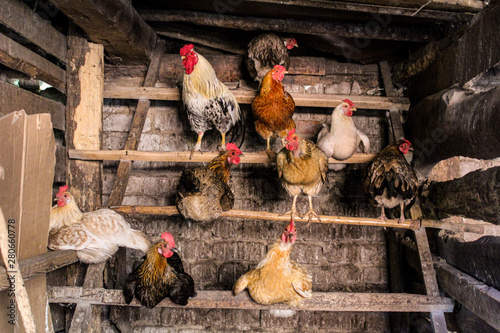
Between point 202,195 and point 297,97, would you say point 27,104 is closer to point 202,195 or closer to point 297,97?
point 202,195

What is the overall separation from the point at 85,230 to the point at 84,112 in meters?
0.78

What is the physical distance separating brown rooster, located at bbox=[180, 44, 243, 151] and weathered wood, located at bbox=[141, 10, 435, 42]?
27 cm

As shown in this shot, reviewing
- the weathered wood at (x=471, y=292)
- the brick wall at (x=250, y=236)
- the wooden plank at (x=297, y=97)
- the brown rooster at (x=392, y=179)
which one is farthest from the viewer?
the brick wall at (x=250, y=236)

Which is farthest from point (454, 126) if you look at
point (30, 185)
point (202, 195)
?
point (30, 185)

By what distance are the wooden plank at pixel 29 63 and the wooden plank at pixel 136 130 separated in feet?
1.60

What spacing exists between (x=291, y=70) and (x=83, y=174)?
166cm

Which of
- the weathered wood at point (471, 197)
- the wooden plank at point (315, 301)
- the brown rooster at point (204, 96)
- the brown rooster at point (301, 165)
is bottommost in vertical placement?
the wooden plank at point (315, 301)

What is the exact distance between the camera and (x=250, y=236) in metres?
2.58

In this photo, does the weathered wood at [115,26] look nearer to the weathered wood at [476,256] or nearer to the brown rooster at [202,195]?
the brown rooster at [202,195]

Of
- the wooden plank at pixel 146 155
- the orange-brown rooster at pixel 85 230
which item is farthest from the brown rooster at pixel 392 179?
the orange-brown rooster at pixel 85 230

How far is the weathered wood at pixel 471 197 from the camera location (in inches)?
61.2

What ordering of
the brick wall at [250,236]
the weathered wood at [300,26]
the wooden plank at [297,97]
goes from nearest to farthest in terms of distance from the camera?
the weathered wood at [300,26]
the wooden plank at [297,97]
the brick wall at [250,236]

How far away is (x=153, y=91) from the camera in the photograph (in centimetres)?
236

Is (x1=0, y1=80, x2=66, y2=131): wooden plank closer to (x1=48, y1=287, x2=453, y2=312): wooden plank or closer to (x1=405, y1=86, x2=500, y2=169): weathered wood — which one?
(x1=48, y1=287, x2=453, y2=312): wooden plank
